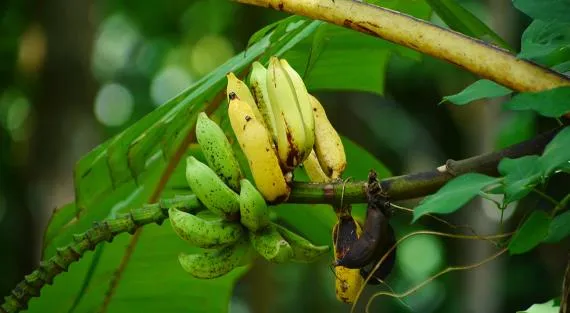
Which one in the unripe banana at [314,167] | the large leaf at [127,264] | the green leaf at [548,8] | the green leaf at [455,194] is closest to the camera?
the green leaf at [455,194]

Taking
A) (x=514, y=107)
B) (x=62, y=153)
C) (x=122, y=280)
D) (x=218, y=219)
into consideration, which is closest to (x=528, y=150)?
(x=514, y=107)

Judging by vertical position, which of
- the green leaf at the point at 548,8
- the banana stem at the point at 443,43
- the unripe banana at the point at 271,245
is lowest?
the unripe banana at the point at 271,245

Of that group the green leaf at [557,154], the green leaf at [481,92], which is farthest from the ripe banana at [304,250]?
the green leaf at [557,154]

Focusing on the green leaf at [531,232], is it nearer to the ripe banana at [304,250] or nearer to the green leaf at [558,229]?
the green leaf at [558,229]

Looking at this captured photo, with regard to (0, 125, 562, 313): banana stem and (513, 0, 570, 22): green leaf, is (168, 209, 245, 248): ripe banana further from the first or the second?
(513, 0, 570, 22): green leaf

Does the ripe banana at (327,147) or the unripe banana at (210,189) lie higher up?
the ripe banana at (327,147)

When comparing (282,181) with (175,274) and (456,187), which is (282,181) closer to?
(456,187)
